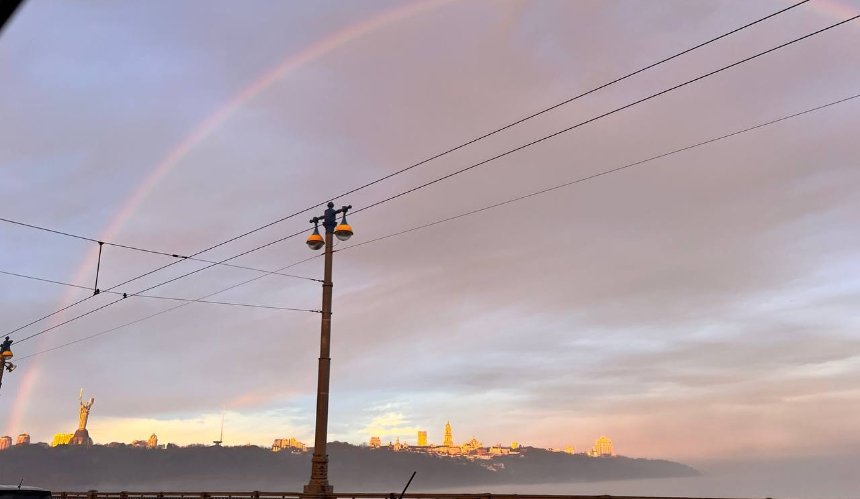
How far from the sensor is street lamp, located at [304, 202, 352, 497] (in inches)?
686

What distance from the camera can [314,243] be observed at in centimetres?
1923

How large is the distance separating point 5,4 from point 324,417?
15.6 m

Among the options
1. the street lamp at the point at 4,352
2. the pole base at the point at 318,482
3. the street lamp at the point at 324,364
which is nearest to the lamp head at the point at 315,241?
the street lamp at the point at 324,364

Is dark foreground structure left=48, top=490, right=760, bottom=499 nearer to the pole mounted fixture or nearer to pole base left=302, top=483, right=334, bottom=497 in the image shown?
pole base left=302, top=483, right=334, bottom=497

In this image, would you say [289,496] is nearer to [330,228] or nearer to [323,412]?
[323,412]

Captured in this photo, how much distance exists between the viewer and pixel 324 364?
18.2 metres

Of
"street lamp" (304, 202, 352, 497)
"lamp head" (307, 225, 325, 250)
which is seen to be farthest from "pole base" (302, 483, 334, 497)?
"lamp head" (307, 225, 325, 250)

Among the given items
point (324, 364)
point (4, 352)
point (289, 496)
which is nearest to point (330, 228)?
point (324, 364)

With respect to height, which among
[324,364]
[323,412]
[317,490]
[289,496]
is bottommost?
[289,496]

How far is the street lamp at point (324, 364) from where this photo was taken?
17422 mm

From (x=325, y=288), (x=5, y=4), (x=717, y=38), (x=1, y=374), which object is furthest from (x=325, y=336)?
(x=1, y=374)

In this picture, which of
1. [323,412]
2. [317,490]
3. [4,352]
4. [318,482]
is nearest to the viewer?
[317,490]

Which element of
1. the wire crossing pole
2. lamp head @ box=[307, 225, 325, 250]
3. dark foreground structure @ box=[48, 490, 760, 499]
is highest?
lamp head @ box=[307, 225, 325, 250]

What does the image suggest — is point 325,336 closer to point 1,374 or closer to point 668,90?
point 668,90
